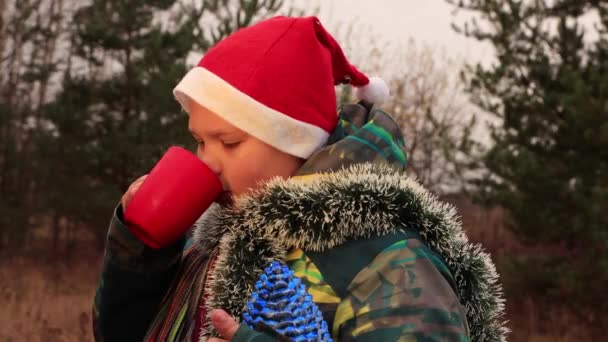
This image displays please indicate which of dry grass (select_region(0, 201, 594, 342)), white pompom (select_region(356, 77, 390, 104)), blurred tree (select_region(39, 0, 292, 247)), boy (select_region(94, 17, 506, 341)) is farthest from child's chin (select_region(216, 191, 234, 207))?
blurred tree (select_region(39, 0, 292, 247))

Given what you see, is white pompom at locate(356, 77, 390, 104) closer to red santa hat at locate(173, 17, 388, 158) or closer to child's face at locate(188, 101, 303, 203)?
red santa hat at locate(173, 17, 388, 158)

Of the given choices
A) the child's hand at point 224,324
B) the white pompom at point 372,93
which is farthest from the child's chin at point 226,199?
the white pompom at point 372,93

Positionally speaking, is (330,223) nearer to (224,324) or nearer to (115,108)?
(224,324)

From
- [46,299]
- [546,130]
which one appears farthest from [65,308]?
[546,130]

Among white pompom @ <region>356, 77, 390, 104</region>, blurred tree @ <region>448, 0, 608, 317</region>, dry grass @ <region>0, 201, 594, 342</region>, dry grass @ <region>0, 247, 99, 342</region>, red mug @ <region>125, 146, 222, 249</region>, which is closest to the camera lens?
red mug @ <region>125, 146, 222, 249</region>

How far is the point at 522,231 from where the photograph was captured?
899cm

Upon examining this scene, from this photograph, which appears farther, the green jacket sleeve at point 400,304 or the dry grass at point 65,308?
the dry grass at point 65,308

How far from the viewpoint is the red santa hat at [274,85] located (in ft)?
4.94

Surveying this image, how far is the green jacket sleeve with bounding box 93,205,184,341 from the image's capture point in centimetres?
158

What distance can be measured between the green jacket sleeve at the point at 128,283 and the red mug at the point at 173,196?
11 cm

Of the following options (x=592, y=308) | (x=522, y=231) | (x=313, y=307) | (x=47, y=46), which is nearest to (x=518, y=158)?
(x=522, y=231)

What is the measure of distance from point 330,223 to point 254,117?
1.07 feet

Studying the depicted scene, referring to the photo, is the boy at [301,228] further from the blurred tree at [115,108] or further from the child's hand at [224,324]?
the blurred tree at [115,108]

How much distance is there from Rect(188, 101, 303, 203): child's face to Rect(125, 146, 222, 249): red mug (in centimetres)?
4
